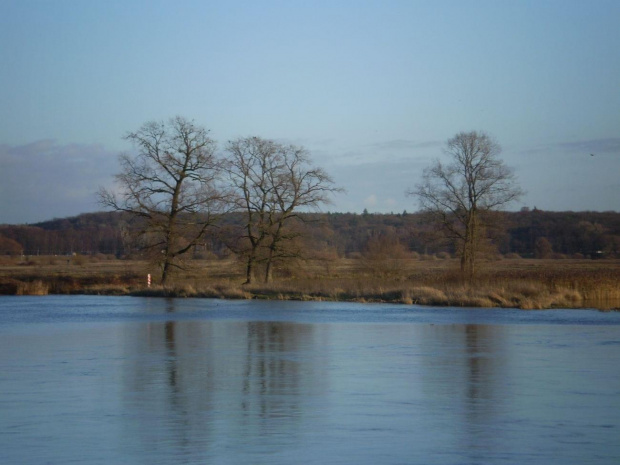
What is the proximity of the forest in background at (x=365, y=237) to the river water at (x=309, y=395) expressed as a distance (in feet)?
80.9

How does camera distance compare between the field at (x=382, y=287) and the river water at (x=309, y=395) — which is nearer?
the river water at (x=309, y=395)

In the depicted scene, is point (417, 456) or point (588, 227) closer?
point (417, 456)

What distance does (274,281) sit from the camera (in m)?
48.2

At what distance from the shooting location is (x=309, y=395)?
1239cm

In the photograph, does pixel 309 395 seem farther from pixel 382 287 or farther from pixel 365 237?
pixel 365 237

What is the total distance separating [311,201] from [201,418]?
128 ft

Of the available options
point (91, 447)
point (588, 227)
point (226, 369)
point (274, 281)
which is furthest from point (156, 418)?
point (588, 227)

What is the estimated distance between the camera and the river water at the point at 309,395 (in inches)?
353

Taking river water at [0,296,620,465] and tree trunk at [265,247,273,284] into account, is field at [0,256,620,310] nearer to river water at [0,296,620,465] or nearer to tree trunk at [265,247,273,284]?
tree trunk at [265,247,273,284]

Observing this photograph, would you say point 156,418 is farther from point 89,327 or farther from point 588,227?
point 588,227

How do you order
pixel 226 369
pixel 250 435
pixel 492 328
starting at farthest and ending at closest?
1. pixel 492 328
2. pixel 226 369
3. pixel 250 435

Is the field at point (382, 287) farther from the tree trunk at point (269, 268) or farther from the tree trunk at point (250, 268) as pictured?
the tree trunk at point (269, 268)

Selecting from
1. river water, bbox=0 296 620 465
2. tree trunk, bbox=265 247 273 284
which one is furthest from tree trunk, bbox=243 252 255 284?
river water, bbox=0 296 620 465

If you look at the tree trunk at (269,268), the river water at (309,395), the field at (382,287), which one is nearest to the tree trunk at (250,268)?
the field at (382,287)
